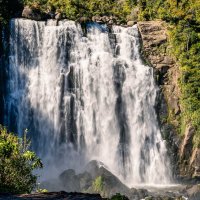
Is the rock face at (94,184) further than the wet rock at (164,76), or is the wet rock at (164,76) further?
the wet rock at (164,76)

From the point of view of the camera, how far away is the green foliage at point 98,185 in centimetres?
3878

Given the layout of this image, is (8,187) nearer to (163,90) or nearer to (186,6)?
(163,90)

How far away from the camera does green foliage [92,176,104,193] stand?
127ft

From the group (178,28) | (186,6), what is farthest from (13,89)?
(186,6)

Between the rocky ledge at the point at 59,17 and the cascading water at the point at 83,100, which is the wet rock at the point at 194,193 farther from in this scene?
the rocky ledge at the point at 59,17

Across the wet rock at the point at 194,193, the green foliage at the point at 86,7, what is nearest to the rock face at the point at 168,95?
the wet rock at the point at 194,193

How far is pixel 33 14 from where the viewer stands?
5494 cm

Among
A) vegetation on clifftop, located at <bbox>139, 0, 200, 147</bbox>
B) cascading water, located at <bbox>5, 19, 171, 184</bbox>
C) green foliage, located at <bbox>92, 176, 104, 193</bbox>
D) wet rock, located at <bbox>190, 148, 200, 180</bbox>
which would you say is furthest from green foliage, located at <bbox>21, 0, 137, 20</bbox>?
green foliage, located at <bbox>92, 176, 104, 193</bbox>

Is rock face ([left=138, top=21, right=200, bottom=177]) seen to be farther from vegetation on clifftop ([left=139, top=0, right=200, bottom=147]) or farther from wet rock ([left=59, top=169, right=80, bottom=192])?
wet rock ([left=59, top=169, right=80, bottom=192])

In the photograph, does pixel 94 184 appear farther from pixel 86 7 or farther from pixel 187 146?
pixel 86 7

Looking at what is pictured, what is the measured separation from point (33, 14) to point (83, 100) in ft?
45.2

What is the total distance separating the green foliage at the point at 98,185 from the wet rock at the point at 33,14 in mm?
24667

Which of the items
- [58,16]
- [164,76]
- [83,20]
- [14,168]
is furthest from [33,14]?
[14,168]

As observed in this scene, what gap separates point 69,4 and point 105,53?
38.2ft
